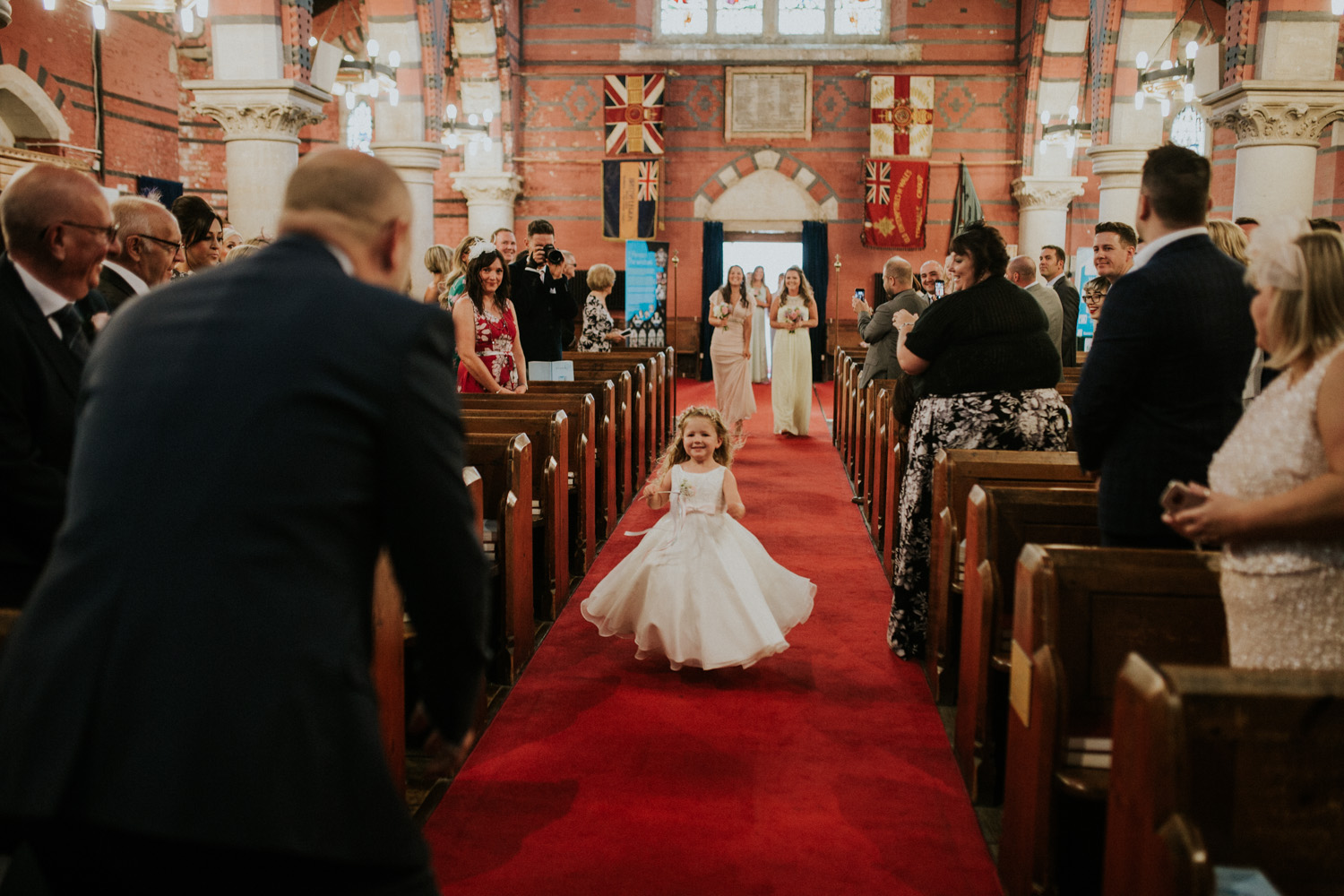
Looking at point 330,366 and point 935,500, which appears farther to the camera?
point 935,500

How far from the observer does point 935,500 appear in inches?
148

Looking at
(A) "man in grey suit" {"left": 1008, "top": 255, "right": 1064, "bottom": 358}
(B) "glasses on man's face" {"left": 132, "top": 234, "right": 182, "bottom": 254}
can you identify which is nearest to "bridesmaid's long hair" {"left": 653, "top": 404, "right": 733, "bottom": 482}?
(B) "glasses on man's face" {"left": 132, "top": 234, "right": 182, "bottom": 254}

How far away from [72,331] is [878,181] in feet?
49.5

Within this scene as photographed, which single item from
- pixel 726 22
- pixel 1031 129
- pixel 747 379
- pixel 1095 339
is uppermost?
pixel 726 22

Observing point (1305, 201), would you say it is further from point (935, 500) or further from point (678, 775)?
point (678, 775)

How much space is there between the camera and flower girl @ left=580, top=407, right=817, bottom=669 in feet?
12.6

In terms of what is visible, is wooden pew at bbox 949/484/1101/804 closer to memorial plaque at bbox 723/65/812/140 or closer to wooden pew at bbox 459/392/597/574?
wooden pew at bbox 459/392/597/574

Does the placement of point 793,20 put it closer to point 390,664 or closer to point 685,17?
point 685,17

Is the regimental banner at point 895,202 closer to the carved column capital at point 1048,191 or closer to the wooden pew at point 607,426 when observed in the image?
the carved column capital at point 1048,191

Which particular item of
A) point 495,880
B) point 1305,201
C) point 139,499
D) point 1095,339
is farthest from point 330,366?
point 1305,201

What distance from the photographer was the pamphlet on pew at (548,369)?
22.4 ft

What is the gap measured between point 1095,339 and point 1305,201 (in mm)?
6786

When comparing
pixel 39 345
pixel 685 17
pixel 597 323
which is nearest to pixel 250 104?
pixel 597 323

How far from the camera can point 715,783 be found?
3107mm
